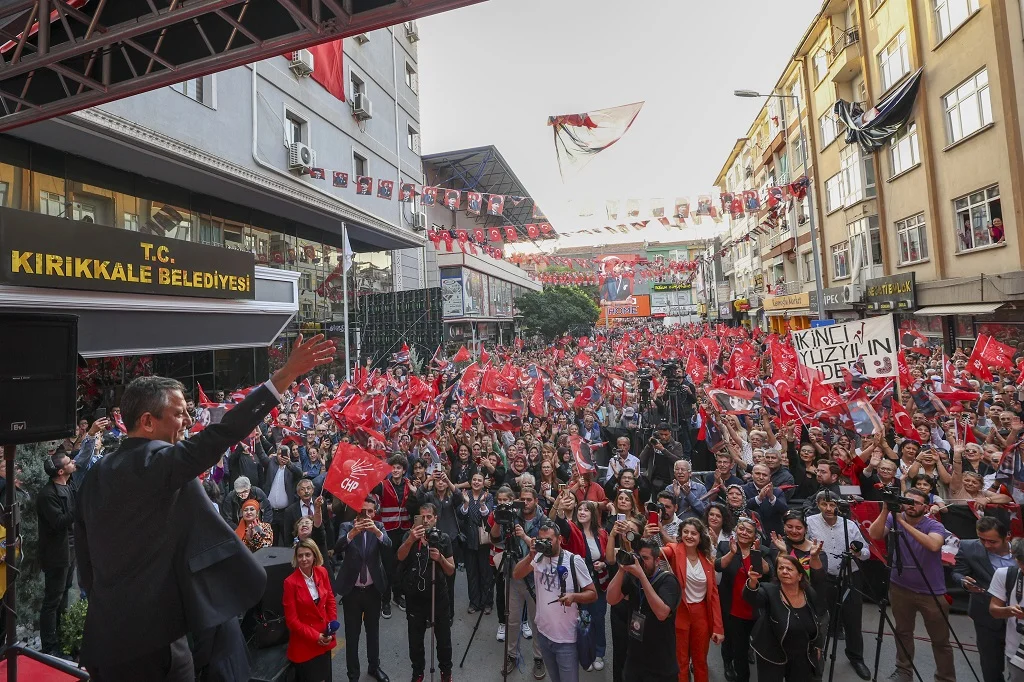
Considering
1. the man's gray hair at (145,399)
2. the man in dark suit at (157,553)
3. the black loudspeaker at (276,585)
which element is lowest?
the black loudspeaker at (276,585)

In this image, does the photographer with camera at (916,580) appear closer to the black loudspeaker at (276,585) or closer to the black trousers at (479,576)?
the black trousers at (479,576)

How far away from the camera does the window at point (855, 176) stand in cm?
2253

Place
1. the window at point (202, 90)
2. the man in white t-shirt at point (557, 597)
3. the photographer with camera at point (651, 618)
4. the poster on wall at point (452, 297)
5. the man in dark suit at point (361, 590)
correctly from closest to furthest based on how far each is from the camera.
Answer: the photographer with camera at point (651, 618), the man in white t-shirt at point (557, 597), the man in dark suit at point (361, 590), the window at point (202, 90), the poster on wall at point (452, 297)

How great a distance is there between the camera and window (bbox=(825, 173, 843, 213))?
25.3m

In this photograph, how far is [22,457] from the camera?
6.16 meters

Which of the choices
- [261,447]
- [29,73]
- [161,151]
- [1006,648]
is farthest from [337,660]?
[161,151]

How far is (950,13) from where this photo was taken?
1623 cm

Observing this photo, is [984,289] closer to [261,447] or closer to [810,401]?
[810,401]

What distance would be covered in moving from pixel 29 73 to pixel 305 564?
5.60 meters

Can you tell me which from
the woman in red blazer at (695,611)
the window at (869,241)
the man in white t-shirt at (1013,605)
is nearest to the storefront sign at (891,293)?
the window at (869,241)

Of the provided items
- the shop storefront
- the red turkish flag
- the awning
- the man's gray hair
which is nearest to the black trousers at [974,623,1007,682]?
the red turkish flag

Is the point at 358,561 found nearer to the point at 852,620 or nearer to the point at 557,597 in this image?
the point at 557,597

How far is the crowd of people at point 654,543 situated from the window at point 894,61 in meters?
15.0

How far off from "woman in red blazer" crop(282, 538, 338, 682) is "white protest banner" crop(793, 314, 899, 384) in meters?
9.16
